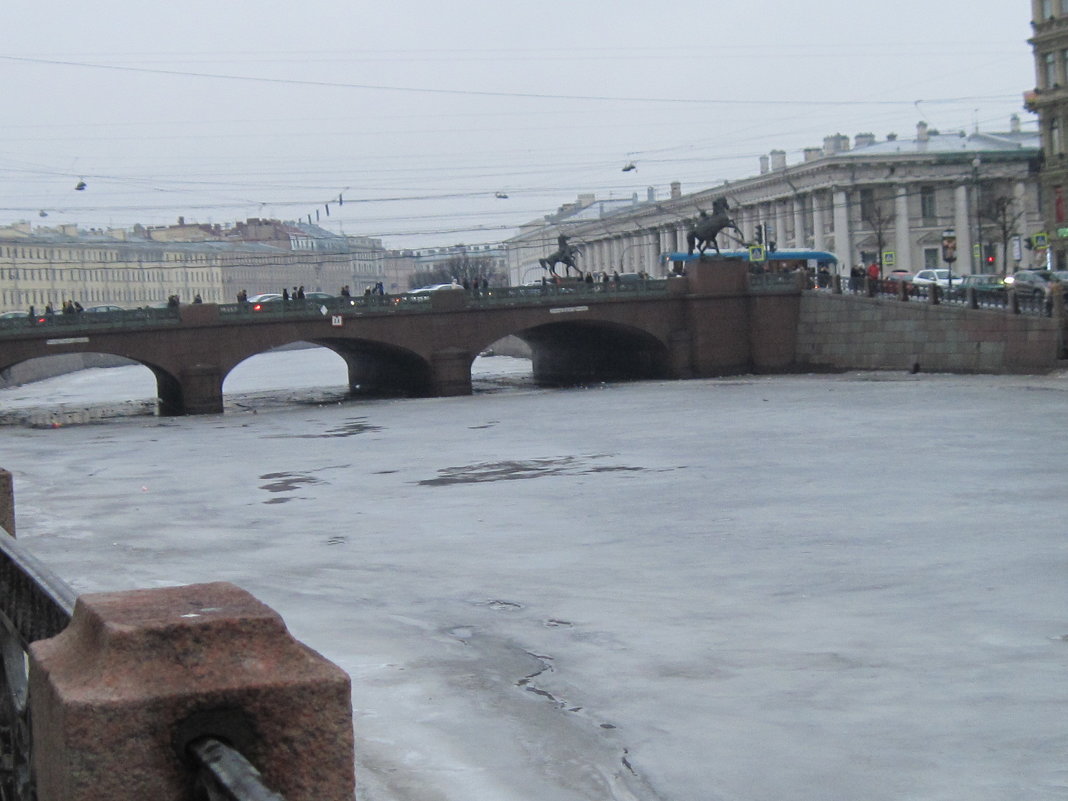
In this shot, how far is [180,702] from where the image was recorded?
8.26 ft

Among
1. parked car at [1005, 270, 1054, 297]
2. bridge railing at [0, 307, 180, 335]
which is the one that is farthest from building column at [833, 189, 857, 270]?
bridge railing at [0, 307, 180, 335]

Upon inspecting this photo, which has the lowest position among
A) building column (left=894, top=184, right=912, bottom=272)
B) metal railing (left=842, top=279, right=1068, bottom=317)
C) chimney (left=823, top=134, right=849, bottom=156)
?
metal railing (left=842, top=279, right=1068, bottom=317)

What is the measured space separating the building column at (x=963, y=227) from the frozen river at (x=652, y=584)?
49.4 metres

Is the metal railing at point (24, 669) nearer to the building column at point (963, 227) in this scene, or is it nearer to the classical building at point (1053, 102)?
the classical building at point (1053, 102)

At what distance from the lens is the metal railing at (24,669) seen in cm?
249

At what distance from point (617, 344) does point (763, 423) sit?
26243 mm

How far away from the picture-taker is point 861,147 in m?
83.6

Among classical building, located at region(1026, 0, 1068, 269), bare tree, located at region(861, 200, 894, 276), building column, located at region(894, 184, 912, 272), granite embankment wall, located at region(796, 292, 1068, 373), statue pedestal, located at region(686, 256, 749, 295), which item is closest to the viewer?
granite embankment wall, located at region(796, 292, 1068, 373)

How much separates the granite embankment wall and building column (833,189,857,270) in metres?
27.7

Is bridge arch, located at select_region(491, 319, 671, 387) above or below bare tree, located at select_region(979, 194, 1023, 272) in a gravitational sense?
below

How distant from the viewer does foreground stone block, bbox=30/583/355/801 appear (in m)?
2.50

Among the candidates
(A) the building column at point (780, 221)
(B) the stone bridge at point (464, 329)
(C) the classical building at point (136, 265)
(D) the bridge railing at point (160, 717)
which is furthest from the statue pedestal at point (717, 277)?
(D) the bridge railing at point (160, 717)

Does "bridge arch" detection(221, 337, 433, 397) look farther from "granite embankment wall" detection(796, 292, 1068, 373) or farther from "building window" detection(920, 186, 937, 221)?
"building window" detection(920, 186, 937, 221)

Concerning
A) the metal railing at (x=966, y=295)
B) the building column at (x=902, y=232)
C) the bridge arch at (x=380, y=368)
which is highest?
the building column at (x=902, y=232)
